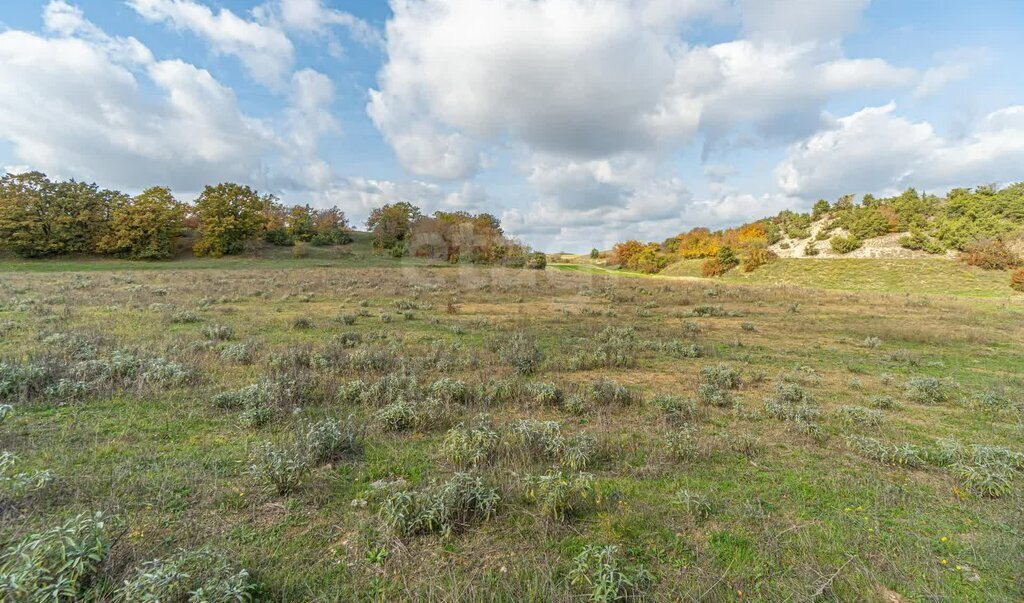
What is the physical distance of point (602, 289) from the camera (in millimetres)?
33688

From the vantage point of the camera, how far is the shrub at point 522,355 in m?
10.1

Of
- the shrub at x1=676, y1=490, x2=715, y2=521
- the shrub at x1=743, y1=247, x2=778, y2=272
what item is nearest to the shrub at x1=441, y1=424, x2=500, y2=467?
the shrub at x1=676, y1=490, x2=715, y2=521

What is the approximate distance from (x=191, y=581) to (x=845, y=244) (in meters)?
64.8

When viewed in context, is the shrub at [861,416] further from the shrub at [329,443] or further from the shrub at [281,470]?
the shrub at [281,470]

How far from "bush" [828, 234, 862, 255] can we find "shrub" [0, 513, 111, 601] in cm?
6536

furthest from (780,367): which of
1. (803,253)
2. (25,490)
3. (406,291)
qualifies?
(803,253)

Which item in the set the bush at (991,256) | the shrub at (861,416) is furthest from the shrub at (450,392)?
the bush at (991,256)

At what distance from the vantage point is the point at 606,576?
10.9 ft

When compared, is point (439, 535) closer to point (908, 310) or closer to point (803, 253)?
point (908, 310)

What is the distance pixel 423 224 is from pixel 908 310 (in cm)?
5692

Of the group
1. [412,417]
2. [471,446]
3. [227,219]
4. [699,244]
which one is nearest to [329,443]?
[412,417]

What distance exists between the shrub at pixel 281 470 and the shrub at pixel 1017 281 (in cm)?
4981

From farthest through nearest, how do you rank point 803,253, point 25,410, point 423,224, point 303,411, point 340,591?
point 423,224, point 803,253, point 303,411, point 25,410, point 340,591

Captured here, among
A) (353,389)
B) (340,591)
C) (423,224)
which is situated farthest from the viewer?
(423,224)
